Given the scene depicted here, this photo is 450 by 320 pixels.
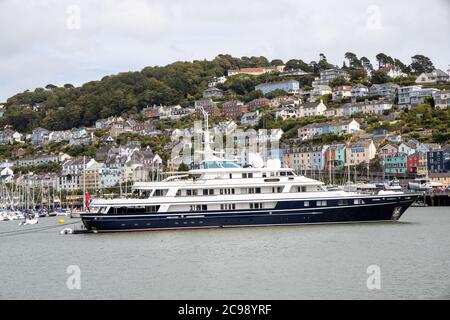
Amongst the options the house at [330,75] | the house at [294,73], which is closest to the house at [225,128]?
the house at [330,75]

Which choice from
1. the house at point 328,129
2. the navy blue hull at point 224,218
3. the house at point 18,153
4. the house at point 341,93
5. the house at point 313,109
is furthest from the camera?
the house at point 18,153

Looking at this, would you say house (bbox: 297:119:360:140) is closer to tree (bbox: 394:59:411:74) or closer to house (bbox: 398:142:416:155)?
house (bbox: 398:142:416:155)

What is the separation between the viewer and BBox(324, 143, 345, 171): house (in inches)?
4097

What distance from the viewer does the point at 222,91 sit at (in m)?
167

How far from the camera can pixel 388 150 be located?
336ft

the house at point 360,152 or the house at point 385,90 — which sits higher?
the house at point 385,90

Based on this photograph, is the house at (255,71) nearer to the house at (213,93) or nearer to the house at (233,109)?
the house at (213,93)

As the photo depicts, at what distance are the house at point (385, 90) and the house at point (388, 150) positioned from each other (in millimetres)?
32680

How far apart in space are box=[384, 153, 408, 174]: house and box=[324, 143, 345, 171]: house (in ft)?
17.1

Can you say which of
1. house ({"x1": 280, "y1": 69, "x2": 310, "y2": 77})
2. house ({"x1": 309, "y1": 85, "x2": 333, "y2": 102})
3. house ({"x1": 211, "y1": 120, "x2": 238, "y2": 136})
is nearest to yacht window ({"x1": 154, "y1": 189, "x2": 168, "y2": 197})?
house ({"x1": 211, "y1": 120, "x2": 238, "y2": 136})

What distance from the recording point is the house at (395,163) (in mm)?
100188
